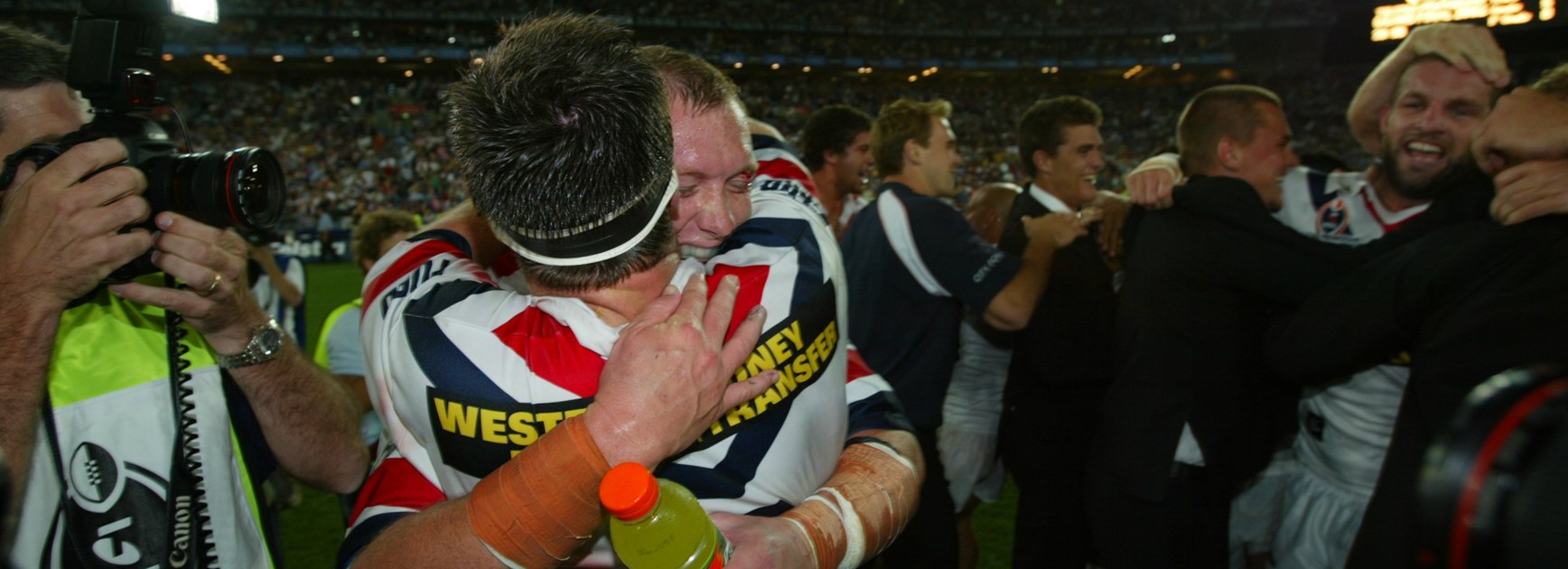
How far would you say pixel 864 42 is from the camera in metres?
38.1

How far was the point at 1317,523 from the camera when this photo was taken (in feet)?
9.43

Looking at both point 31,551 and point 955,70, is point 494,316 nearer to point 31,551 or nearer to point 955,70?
point 31,551

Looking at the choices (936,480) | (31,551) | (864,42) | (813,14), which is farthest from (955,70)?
(31,551)

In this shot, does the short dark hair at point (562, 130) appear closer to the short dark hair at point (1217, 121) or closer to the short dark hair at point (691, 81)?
the short dark hair at point (691, 81)

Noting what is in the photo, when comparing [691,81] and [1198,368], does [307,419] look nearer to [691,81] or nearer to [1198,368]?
[691,81]

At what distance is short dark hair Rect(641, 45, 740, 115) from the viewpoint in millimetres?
1674

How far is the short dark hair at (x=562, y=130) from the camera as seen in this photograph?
4.15 ft

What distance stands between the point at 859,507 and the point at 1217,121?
2474 mm

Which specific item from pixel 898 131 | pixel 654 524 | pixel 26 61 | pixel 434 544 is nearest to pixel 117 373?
pixel 26 61

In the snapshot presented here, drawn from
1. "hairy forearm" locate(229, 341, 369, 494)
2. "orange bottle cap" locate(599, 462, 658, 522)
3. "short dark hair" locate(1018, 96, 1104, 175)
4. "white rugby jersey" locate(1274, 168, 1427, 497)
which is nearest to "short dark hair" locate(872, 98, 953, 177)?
"short dark hair" locate(1018, 96, 1104, 175)

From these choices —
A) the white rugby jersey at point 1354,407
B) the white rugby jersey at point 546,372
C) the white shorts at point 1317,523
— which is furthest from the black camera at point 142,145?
the white shorts at point 1317,523

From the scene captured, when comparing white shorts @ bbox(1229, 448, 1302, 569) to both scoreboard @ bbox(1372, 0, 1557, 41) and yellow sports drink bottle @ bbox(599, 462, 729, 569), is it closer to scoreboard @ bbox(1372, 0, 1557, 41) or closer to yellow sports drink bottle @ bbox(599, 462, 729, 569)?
yellow sports drink bottle @ bbox(599, 462, 729, 569)

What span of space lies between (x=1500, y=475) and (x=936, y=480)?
3.12 meters

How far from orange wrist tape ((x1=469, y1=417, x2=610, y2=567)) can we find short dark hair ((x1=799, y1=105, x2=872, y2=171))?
3893 mm
